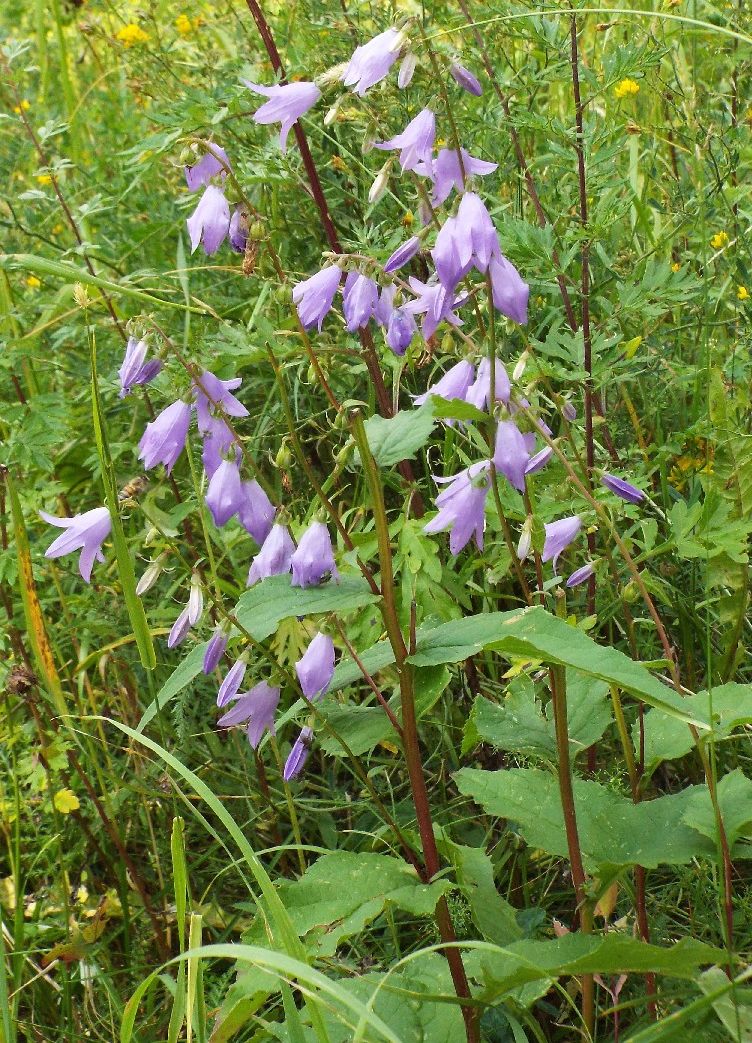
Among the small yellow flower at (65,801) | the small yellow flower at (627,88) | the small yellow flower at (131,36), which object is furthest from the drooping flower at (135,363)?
the small yellow flower at (131,36)

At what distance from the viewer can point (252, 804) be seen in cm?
213

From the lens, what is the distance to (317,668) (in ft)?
4.52

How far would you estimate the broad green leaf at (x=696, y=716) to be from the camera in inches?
49.9

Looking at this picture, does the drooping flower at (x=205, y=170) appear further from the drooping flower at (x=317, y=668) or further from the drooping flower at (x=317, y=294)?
the drooping flower at (x=317, y=668)

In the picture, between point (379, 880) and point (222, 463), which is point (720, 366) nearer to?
point (222, 463)

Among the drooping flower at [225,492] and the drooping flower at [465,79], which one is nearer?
the drooping flower at [465,79]

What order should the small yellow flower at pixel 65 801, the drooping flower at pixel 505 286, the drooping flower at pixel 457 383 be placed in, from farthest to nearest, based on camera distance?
the small yellow flower at pixel 65 801
the drooping flower at pixel 457 383
the drooping flower at pixel 505 286

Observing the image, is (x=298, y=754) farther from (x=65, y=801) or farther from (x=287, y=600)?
(x=65, y=801)

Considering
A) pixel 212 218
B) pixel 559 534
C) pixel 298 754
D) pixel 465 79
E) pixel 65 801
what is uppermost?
pixel 465 79

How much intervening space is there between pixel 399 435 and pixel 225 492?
0.98 ft

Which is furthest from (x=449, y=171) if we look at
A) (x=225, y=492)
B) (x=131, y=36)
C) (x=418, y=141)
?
(x=131, y=36)

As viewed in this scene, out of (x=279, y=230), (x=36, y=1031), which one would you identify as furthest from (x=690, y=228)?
(x=36, y=1031)

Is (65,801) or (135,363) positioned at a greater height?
(135,363)

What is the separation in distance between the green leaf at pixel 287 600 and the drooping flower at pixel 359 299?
34 cm
